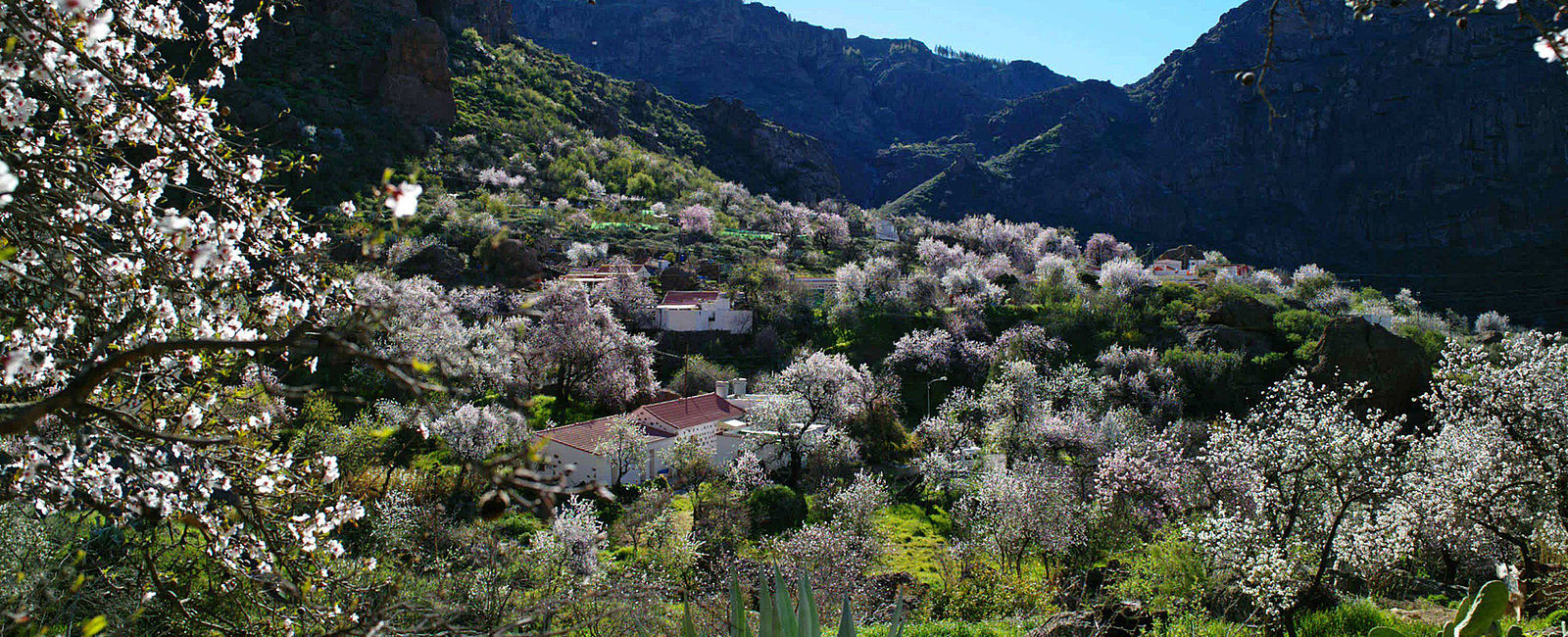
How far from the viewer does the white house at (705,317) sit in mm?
39625

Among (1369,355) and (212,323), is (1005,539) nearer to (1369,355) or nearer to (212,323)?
(212,323)

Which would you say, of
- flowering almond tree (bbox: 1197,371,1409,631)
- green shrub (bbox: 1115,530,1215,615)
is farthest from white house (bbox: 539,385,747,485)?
flowering almond tree (bbox: 1197,371,1409,631)

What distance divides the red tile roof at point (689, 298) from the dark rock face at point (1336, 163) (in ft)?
168

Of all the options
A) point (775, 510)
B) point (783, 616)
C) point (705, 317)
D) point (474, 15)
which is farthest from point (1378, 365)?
point (474, 15)

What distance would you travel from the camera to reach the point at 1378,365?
31.7 meters

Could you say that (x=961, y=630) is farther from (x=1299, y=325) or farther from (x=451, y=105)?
(x=451, y=105)

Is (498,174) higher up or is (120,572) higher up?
(498,174)

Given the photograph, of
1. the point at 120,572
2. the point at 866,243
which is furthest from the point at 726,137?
the point at 120,572

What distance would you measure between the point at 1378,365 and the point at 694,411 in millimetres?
25729

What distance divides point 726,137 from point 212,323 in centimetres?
9220

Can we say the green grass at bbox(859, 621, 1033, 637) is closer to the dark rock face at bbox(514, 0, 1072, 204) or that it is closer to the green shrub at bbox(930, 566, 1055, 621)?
the green shrub at bbox(930, 566, 1055, 621)

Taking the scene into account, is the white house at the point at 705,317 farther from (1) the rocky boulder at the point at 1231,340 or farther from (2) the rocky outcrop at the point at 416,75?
(2) the rocky outcrop at the point at 416,75

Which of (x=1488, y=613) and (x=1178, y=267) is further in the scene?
(x=1178, y=267)

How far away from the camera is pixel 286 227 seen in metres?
4.20
